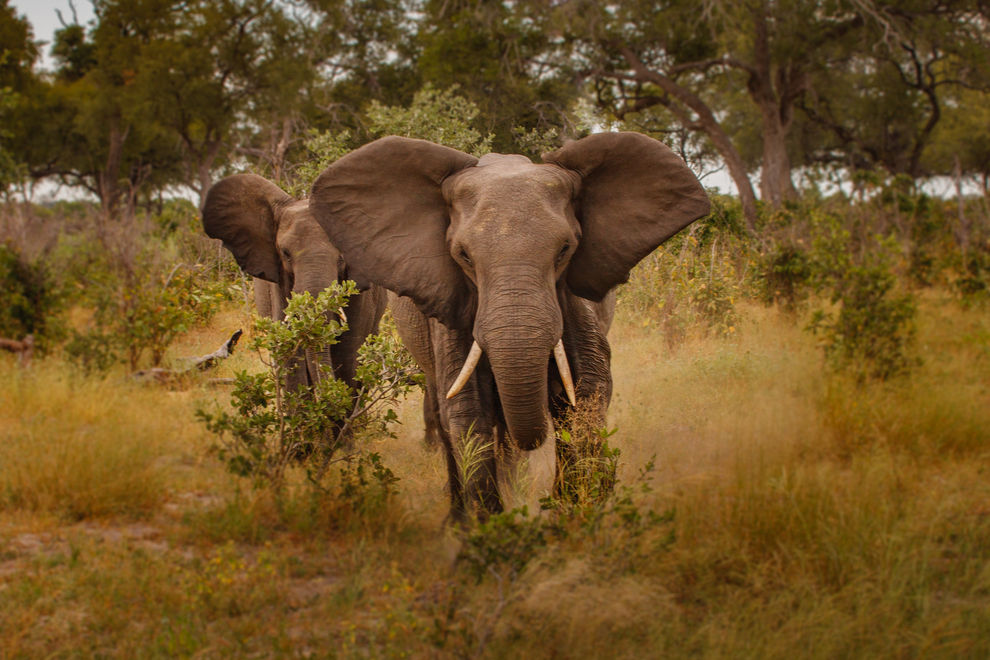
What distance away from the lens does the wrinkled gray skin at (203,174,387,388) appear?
667 cm

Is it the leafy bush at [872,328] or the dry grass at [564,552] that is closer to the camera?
the dry grass at [564,552]

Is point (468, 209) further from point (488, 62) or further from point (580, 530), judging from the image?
point (488, 62)

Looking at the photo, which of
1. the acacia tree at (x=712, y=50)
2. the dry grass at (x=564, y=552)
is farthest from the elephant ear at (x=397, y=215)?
the acacia tree at (x=712, y=50)

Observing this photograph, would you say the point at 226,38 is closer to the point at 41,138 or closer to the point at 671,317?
the point at 41,138

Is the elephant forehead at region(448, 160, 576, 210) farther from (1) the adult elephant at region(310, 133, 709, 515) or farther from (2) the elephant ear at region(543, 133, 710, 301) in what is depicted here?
(2) the elephant ear at region(543, 133, 710, 301)

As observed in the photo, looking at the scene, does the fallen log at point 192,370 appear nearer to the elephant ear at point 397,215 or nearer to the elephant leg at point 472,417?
the elephant ear at point 397,215

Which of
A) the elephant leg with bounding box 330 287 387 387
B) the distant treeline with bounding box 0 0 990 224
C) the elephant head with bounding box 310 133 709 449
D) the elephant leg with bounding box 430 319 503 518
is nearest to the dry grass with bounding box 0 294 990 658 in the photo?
the elephant leg with bounding box 430 319 503 518

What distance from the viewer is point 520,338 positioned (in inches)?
160

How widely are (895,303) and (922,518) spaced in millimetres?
3301

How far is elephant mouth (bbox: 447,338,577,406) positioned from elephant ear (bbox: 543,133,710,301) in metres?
0.53

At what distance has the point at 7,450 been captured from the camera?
17.3 ft

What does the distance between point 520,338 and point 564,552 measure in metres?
1.02

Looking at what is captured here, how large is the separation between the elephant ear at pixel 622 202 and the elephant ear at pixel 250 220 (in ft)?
10.3

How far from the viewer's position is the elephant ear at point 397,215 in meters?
4.71
